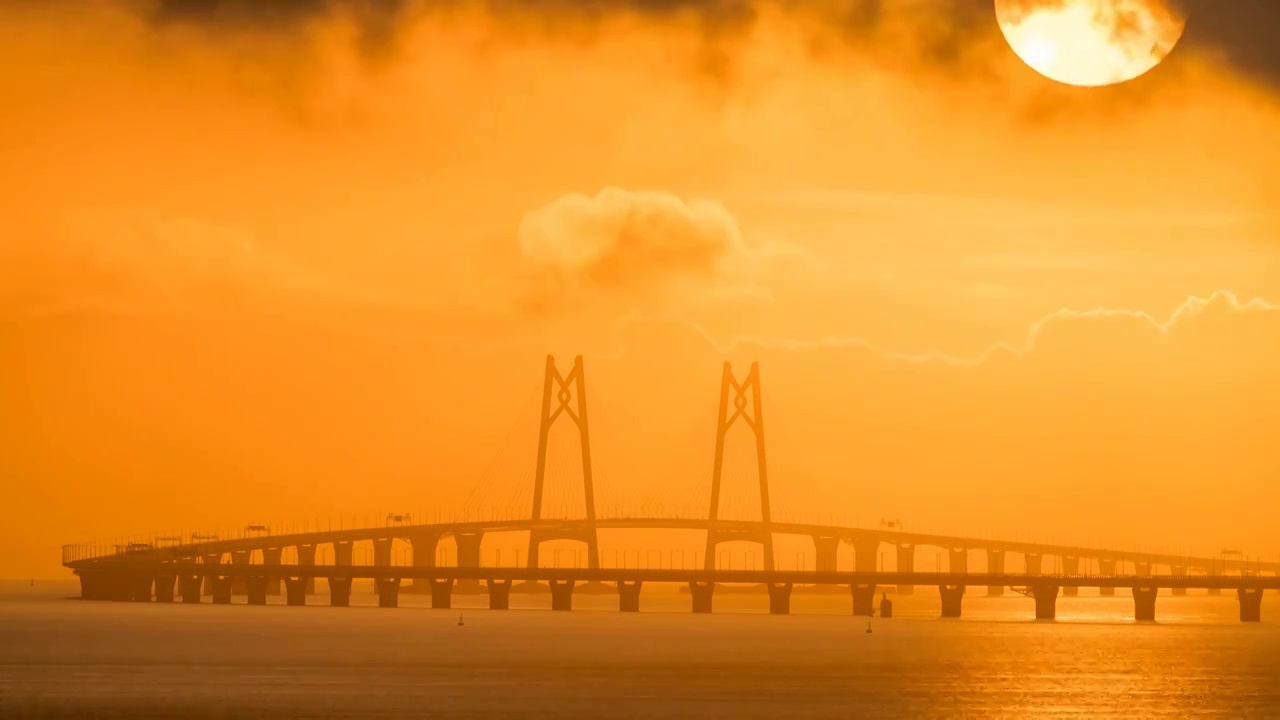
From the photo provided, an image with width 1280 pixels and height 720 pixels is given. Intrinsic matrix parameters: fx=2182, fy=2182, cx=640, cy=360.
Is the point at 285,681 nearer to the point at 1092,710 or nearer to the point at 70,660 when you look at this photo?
the point at 70,660

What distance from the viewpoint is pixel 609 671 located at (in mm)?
98125

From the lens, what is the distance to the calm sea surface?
75.9 metres

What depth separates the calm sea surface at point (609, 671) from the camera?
7594cm

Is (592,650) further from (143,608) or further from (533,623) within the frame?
(143,608)

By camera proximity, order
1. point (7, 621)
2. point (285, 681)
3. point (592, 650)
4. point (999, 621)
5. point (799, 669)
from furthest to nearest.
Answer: point (999, 621), point (7, 621), point (592, 650), point (799, 669), point (285, 681)

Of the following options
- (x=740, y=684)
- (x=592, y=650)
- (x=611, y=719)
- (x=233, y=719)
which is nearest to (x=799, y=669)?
(x=740, y=684)

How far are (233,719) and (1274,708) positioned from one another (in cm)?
3787

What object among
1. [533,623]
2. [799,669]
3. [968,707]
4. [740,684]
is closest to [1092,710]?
[968,707]

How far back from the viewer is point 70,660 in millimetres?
103938

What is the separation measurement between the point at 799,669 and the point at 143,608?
369 feet

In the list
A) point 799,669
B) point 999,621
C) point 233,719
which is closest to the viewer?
point 233,719

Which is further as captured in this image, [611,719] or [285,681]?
[285,681]

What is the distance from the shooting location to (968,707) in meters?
78.6

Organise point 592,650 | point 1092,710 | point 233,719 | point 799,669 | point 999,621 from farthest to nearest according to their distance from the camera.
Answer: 1. point 999,621
2. point 592,650
3. point 799,669
4. point 1092,710
5. point 233,719
